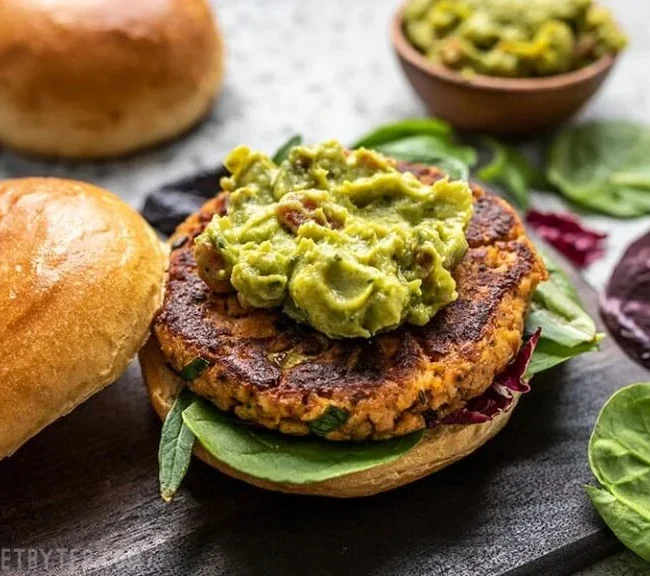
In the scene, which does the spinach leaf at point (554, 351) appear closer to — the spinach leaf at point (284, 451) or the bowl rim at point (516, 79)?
the spinach leaf at point (284, 451)

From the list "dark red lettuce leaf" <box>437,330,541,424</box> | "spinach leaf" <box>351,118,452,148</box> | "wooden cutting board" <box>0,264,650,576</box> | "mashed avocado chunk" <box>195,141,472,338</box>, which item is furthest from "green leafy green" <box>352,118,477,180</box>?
"wooden cutting board" <box>0,264,650,576</box>

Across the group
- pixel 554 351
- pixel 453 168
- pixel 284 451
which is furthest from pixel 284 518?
pixel 453 168

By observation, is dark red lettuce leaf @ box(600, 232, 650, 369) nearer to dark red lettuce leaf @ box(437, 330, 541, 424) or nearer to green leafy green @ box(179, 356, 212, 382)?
dark red lettuce leaf @ box(437, 330, 541, 424)

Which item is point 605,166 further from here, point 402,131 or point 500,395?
point 500,395

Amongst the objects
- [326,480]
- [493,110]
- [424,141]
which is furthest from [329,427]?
[493,110]

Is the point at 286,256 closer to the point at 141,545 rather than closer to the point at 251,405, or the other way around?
the point at 251,405
